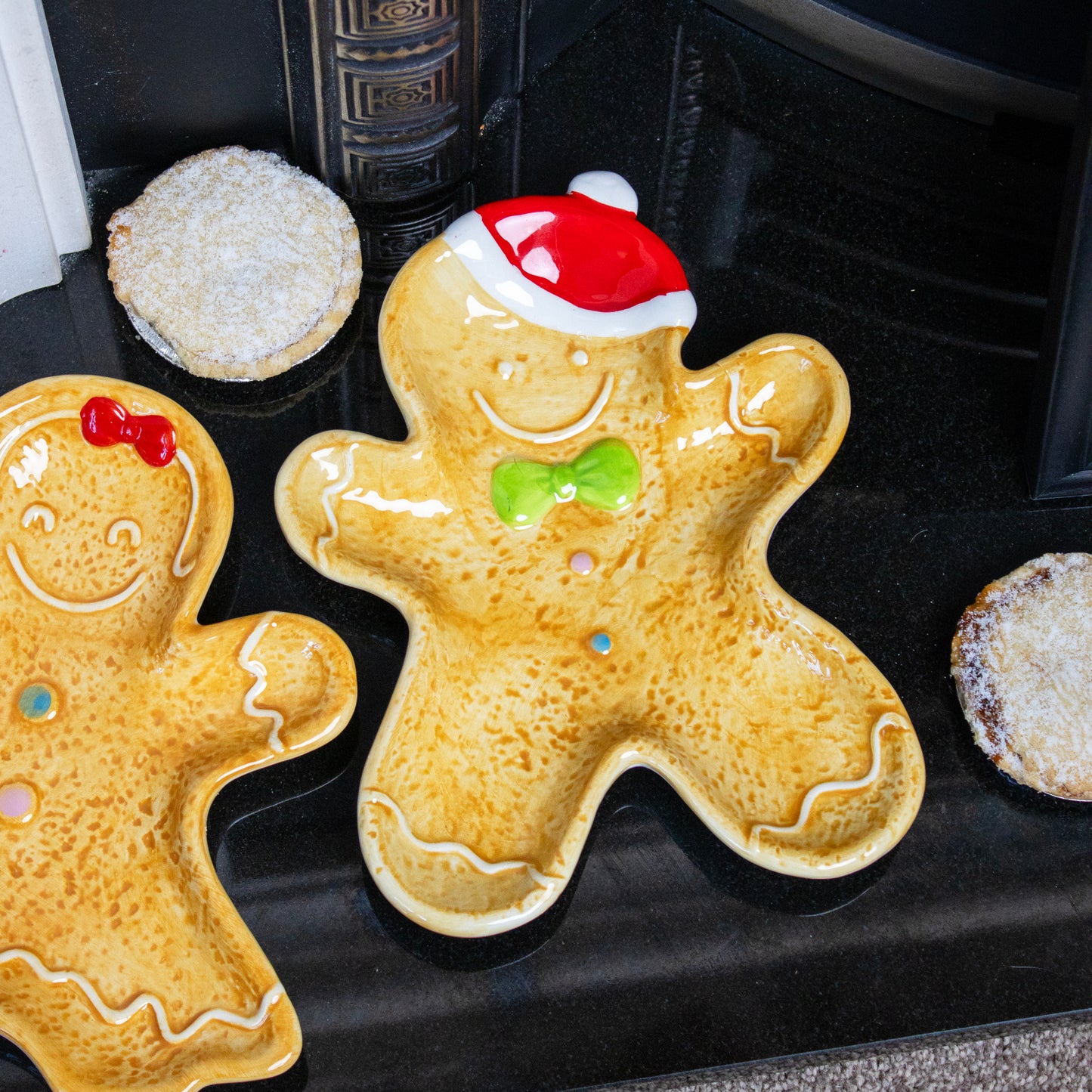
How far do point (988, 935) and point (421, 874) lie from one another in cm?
30

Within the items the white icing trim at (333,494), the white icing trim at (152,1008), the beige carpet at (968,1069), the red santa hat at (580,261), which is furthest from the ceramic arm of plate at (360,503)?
the beige carpet at (968,1069)

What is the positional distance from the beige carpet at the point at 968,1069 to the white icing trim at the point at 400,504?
0.33m

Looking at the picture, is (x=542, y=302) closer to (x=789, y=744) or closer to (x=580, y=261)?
(x=580, y=261)

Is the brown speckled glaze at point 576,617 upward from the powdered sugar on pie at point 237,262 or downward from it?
downward

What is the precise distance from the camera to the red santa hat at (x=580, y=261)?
2.13 feet

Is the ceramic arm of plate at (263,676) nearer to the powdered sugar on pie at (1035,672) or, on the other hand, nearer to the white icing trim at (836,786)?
the white icing trim at (836,786)

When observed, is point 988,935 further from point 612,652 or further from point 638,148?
point 638,148

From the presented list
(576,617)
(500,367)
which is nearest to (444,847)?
(576,617)

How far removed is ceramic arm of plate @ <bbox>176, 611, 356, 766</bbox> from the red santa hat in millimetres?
211

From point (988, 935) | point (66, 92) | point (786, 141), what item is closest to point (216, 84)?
point (66, 92)

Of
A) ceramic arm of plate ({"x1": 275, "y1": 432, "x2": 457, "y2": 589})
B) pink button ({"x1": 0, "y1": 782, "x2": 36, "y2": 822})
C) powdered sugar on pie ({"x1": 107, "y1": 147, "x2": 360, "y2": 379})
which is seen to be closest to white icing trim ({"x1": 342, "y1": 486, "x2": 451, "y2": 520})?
ceramic arm of plate ({"x1": 275, "y1": 432, "x2": 457, "y2": 589})

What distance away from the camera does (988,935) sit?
63 cm

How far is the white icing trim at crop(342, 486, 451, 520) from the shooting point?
632 mm

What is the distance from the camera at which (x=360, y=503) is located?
63 cm
